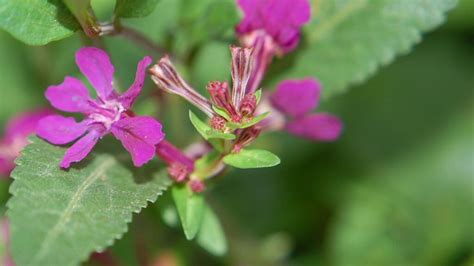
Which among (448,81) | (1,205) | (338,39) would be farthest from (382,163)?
(1,205)

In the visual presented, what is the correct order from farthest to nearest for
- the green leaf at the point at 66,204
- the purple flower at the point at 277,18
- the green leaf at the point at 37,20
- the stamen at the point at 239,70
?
1. the purple flower at the point at 277,18
2. the green leaf at the point at 37,20
3. the stamen at the point at 239,70
4. the green leaf at the point at 66,204

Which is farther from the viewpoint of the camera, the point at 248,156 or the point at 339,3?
the point at 339,3

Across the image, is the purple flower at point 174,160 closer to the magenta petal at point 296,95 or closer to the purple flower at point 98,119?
the purple flower at point 98,119

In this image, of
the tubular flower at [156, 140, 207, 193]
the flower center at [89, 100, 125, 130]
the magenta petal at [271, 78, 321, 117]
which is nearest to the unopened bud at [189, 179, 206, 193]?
the tubular flower at [156, 140, 207, 193]

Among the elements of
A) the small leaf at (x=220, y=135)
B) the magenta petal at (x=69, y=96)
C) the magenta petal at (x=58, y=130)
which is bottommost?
the magenta petal at (x=58, y=130)

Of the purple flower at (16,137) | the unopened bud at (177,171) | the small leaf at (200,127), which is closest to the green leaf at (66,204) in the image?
the unopened bud at (177,171)

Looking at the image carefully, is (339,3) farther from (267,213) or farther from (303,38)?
(267,213)
